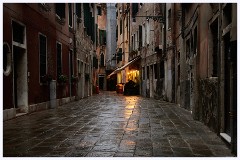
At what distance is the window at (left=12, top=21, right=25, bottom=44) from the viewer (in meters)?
9.77

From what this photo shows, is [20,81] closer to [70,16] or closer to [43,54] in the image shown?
[43,54]

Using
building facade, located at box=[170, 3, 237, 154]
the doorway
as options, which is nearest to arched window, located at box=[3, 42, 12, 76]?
the doorway

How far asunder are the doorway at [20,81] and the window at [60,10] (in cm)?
444

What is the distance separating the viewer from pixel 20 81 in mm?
10344

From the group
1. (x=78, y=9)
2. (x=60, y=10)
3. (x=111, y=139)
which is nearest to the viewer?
(x=111, y=139)

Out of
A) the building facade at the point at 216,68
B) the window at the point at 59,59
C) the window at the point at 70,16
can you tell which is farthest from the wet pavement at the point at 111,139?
the window at the point at 70,16

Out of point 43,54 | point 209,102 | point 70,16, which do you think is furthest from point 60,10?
point 209,102

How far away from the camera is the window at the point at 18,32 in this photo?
32.1 feet

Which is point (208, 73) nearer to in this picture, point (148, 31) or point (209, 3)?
point (209, 3)

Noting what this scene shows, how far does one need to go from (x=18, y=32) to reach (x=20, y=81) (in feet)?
4.88

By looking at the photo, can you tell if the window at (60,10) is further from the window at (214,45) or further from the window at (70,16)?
the window at (214,45)

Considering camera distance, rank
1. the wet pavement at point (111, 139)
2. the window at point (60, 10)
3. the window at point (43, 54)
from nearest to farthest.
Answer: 1. the wet pavement at point (111, 139)
2. the window at point (43, 54)
3. the window at point (60, 10)

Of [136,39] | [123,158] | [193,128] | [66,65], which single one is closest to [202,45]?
[193,128]

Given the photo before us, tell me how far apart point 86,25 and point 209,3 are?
1549 centimetres
